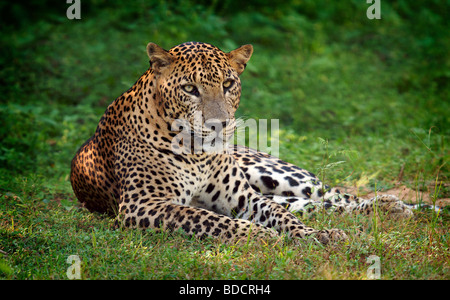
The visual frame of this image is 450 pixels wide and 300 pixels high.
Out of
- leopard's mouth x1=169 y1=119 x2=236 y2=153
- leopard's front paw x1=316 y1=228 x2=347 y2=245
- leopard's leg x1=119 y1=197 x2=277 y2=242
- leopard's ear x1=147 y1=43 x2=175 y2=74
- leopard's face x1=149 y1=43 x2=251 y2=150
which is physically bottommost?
leopard's front paw x1=316 y1=228 x2=347 y2=245

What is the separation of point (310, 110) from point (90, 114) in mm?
4211

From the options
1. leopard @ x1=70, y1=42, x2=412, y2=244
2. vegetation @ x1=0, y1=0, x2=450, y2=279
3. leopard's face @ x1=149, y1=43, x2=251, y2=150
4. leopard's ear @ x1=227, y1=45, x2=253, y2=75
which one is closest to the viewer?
vegetation @ x1=0, y1=0, x2=450, y2=279

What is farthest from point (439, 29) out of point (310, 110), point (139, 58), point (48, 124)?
point (48, 124)

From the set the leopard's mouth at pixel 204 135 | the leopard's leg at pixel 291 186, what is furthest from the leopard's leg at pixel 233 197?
the leopard's leg at pixel 291 186

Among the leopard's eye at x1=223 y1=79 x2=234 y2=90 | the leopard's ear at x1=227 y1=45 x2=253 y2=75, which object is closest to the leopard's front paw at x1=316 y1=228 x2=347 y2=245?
the leopard's eye at x1=223 y1=79 x2=234 y2=90

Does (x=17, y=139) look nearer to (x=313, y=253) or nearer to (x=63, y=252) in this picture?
(x=63, y=252)

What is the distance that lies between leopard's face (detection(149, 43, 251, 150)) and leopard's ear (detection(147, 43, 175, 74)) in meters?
0.02

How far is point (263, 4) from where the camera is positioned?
617 inches

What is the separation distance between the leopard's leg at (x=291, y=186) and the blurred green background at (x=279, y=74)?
73 cm

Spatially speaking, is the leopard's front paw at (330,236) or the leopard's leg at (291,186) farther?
the leopard's leg at (291,186)

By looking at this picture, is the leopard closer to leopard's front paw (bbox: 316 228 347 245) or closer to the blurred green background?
leopard's front paw (bbox: 316 228 347 245)

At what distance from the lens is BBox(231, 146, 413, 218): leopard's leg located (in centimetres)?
658

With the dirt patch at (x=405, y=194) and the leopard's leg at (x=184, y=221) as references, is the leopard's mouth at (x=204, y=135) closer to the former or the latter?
the leopard's leg at (x=184, y=221)

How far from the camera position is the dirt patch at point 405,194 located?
22.3 ft
